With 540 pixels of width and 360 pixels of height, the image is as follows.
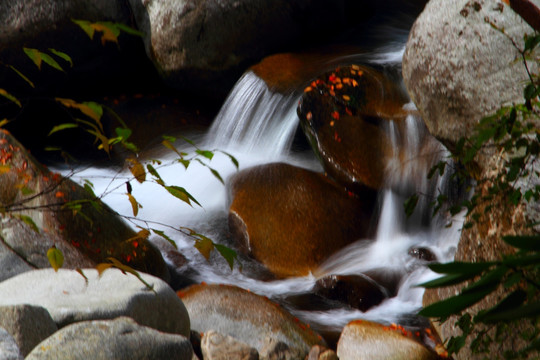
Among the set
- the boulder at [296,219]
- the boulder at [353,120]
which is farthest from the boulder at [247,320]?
the boulder at [353,120]

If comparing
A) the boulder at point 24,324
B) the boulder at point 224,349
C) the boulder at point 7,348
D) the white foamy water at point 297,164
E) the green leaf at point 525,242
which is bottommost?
the white foamy water at point 297,164

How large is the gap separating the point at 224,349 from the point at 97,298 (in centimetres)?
82

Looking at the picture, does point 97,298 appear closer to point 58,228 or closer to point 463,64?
point 58,228

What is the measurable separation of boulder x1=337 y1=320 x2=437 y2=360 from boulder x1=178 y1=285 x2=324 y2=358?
29cm

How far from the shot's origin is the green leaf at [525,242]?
502 mm

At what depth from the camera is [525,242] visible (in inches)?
20.3

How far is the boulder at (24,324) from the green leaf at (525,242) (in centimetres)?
282

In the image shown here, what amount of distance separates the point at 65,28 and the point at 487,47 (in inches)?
250

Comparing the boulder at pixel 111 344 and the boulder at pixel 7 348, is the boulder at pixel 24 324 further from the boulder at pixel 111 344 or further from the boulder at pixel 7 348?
the boulder at pixel 7 348

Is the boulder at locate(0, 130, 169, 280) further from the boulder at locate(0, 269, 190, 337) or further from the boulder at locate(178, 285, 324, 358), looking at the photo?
the boulder at locate(178, 285, 324, 358)

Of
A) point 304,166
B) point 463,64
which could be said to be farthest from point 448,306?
point 304,166

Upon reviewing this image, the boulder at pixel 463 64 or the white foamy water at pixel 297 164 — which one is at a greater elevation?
A: the boulder at pixel 463 64

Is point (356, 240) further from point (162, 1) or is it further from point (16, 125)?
point (16, 125)

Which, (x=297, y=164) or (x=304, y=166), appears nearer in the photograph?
(x=304, y=166)
